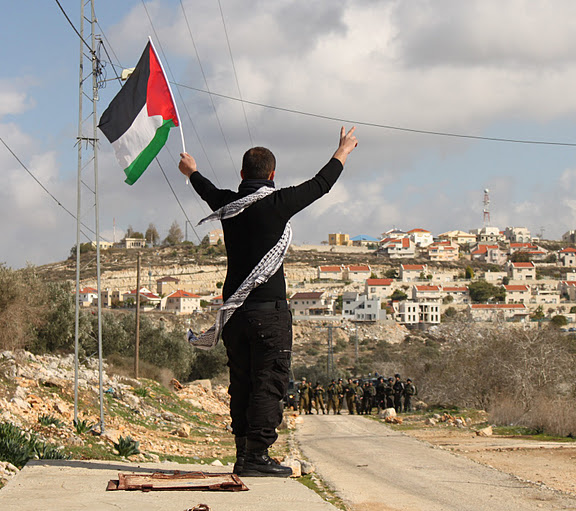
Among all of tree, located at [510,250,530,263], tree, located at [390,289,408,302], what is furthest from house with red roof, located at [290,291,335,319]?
tree, located at [510,250,530,263]

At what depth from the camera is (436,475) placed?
9578 millimetres

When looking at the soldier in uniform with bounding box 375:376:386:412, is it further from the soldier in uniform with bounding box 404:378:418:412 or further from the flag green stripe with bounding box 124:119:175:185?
the flag green stripe with bounding box 124:119:175:185

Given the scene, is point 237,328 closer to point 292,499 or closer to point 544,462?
point 292,499

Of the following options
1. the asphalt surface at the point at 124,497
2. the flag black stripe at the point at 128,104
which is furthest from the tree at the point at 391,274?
the asphalt surface at the point at 124,497

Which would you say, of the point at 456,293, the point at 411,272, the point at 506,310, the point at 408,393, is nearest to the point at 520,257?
the point at 411,272

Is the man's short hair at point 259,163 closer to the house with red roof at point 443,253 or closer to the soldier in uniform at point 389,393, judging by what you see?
the soldier in uniform at point 389,393

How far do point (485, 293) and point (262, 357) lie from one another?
478 ft

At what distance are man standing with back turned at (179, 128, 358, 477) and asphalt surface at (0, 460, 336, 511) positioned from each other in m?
0.38

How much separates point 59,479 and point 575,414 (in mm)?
13789

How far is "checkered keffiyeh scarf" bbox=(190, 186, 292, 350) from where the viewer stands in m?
5.15

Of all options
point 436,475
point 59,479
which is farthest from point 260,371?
point 436,475

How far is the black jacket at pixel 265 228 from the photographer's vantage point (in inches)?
204

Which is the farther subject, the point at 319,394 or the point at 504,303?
the point at 504,303

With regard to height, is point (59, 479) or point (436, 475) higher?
point (59, 479)
